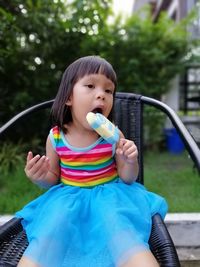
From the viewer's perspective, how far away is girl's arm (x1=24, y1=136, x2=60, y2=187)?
1.34 meters

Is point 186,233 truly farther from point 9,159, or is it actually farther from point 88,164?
point 9,159

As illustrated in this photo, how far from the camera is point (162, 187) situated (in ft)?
9.73

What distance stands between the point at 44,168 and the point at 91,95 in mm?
333

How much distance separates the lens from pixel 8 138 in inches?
179

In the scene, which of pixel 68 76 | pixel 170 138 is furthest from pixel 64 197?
pixel 170 138

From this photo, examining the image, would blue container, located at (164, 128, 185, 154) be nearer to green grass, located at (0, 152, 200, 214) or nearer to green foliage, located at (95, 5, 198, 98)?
green foliage, located at (95, 5, 198, 98)

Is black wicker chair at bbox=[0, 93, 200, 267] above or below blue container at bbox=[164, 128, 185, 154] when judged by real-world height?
above

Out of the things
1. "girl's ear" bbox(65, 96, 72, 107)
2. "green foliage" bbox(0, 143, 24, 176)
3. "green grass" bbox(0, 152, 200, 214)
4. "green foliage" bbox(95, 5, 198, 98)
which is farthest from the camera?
"green foliage" bbox(95, 5, 198, 98)

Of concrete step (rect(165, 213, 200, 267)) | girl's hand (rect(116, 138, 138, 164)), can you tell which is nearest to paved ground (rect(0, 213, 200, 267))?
concrete step (rect(165, 213, 200, 267))

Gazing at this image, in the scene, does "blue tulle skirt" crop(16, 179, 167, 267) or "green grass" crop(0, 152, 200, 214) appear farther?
"green grass" crop(0, 152, 200, 214)

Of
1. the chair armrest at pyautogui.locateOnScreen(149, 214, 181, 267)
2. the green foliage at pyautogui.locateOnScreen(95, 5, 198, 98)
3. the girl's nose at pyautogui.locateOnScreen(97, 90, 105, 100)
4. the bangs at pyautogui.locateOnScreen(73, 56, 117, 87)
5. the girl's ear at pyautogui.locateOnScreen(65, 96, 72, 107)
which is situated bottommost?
the chair armrest at pyautogui.locateOnScreen(149, 214, 181, 267)

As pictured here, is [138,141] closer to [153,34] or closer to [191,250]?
[191,250]

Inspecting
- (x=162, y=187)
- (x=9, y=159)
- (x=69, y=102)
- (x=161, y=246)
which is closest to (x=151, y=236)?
(x=161, y=246)

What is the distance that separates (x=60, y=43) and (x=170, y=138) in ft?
6.67
